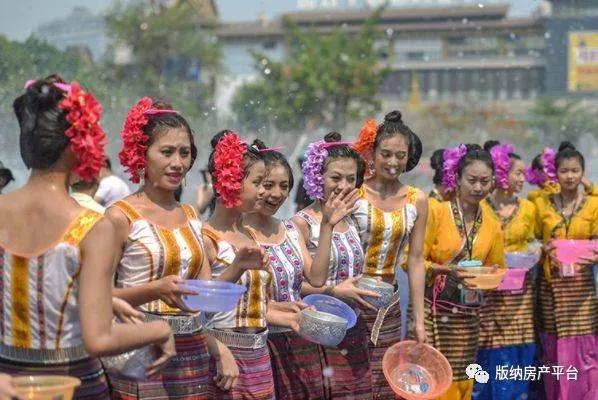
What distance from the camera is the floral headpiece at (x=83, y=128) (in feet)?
11.1

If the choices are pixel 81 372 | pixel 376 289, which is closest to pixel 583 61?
pixel 376 289

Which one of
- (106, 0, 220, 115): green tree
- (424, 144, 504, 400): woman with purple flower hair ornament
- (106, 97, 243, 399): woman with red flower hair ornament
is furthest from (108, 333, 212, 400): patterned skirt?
(106, 0, 220, 115): green tree

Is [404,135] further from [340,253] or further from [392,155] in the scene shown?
[340,253]

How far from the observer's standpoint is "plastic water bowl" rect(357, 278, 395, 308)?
550cm

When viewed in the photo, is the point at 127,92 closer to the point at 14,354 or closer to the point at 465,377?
the point at 465,377

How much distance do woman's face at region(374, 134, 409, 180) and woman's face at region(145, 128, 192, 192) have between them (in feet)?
6.40

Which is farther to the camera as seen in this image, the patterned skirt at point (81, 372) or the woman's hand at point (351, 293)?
the woman's hand at point (351, 293)

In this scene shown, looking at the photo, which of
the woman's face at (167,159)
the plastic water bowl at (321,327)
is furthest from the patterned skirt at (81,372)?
the plastic water bowl at (321,327)

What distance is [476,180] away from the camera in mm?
7023

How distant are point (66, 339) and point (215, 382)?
48.9 inches

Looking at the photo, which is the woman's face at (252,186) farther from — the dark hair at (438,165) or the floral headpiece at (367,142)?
the dark hair at (438,165)

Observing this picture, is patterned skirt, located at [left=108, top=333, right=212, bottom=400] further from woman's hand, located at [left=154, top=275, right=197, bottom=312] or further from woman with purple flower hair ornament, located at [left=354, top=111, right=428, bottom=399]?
woman with purple flower hair ornament, located at [left=354, top=111, right=428, bottom=399]

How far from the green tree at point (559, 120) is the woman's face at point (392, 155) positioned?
34.5m

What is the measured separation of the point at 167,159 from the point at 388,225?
199cm
